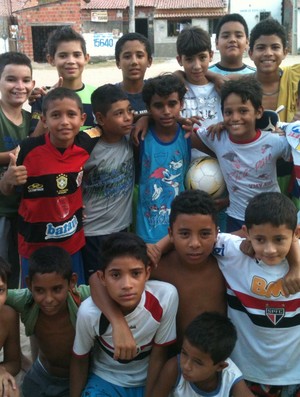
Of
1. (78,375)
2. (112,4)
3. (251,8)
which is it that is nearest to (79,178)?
(78,375)

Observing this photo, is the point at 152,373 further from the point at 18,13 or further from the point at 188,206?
the point at 18,13

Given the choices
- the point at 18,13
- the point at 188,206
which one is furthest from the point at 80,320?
the point at 18,13

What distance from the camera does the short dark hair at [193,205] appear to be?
2.68 m

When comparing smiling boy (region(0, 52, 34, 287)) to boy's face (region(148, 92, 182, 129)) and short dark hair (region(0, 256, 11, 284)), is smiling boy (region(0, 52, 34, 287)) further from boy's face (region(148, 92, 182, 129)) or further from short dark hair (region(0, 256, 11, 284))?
boy's face (region(148, 92, 182, 129))

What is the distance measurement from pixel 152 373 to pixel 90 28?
30.9 m

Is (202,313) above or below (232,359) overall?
above

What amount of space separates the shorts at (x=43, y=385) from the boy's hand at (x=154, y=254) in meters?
0.85

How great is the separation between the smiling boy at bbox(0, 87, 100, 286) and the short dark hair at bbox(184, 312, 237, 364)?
109 centimetres

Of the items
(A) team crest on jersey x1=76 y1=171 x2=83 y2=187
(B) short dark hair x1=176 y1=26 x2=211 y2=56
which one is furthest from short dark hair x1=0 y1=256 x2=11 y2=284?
(B) short dark hair x1=176 y1=26 x2=211 y2=56

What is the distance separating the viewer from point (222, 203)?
3.46 m

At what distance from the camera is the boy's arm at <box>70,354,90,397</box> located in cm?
265

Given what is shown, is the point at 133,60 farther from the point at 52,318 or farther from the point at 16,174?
the point at 52,318

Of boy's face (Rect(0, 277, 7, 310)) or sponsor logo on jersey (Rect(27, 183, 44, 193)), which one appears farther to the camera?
sponsor logo on jersey (Rect(27, 183, 44, 193))

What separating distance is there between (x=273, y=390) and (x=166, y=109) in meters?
1.82
